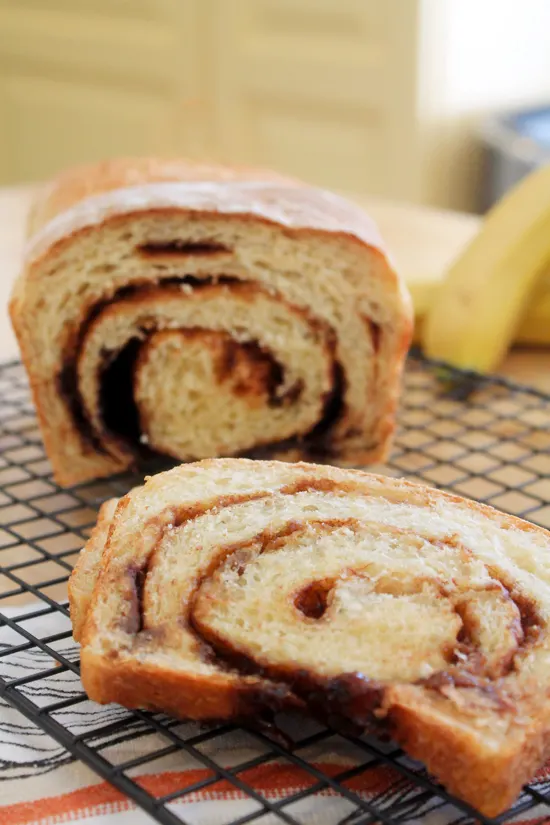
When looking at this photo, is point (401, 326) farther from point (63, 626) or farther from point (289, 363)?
point (63, 626)

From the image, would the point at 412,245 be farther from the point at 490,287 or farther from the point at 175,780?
the point at 175,780

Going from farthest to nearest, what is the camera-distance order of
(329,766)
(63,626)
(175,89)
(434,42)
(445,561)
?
(175,89), (434,42), (63,626), (445,561), (329,766)

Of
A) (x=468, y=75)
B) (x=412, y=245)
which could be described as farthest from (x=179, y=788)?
(x=468, y=75)

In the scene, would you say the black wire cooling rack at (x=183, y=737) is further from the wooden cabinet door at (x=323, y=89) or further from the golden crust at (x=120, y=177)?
the wooden cabinet door at (x=323, y=89)

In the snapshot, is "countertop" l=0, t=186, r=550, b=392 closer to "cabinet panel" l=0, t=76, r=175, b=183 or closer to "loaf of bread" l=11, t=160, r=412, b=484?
"loaf of bread" l=11, t=160, r=412, b=484

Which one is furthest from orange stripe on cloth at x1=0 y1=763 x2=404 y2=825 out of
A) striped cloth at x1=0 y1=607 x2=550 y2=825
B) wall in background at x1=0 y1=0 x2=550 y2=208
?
wall in background at x1=0 y1=0 x2=550 y2=208

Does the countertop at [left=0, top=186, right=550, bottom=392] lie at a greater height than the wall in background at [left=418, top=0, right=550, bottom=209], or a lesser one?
lesser

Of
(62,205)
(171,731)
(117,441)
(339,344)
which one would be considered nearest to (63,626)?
(171,731)
